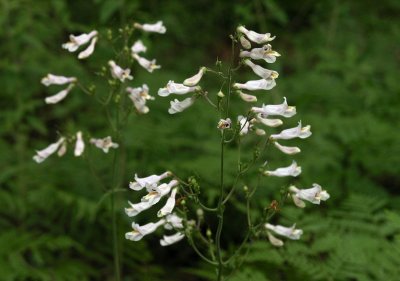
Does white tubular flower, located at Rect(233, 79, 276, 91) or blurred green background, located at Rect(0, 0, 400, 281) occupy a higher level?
white tubular flower, located at Rect(233, 79, 276, 91)

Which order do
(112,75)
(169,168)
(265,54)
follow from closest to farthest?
(265,54) → (112,75) → (169,168)

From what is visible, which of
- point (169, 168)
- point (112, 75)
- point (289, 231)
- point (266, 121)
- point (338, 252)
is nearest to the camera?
point (266, 121)

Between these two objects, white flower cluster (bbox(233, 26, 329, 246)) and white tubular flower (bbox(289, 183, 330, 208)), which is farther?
white tubular flower (bbox(289, 183, 330, 208))

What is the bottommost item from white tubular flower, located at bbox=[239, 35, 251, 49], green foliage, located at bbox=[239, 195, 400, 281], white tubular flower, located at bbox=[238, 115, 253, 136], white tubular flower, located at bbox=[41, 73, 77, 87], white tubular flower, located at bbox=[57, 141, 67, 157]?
green foliage, located at bbox=[239, 195, 400, 281]

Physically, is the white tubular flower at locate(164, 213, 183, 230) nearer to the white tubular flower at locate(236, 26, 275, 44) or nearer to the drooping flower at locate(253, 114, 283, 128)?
the drooping flower at locate(253, 114, 283, 128)

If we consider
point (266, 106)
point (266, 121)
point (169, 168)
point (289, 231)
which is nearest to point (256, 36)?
point (266, 106)

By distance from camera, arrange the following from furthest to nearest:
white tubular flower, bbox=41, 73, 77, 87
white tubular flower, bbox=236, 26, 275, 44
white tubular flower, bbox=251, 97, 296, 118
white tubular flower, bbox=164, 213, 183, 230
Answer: white tubular flower, bbox=41, 73, 77, 87, white tubular flower, bbox=164, 213, 183, 230, white tubular flower, bbox=251, 97, 296, 118, white tubular flower, bbox=236, 26, 275, 44

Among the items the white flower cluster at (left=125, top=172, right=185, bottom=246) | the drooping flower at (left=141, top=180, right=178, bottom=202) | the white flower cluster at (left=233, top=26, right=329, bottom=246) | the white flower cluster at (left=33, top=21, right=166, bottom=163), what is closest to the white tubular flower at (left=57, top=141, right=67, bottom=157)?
the white flower cluster at (left=33, top=21, right=166, bottom=163)

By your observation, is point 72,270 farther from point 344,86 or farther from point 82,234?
point 344,86

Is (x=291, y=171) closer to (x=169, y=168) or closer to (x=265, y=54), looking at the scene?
(x=265, y=54)

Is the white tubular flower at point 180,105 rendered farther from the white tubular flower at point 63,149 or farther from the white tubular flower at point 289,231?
the white tubular flower at point 63,149

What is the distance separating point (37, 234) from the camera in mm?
5695

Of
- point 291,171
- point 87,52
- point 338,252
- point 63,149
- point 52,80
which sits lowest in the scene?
point 338,252

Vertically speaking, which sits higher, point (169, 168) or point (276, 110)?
point (276, 110)
